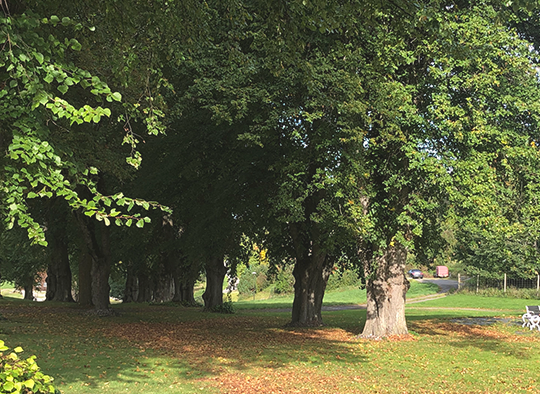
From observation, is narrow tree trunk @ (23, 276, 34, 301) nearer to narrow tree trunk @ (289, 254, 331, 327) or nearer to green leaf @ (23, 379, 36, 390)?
narrow tree trunk @ (289, 254, 331, 327)

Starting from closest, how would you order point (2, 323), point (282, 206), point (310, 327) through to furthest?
point (282, 206) < point (2, 323) < point (310, 327)

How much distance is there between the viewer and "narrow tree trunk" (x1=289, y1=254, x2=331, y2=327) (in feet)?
70.6

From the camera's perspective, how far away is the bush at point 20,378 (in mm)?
4836

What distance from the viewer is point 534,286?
4425 centimetres

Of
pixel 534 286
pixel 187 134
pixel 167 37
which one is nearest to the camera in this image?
pixel 167 37

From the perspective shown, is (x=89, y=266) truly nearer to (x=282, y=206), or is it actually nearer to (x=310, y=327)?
(x=310, y=327)

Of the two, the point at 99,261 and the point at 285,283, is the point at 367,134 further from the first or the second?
the point at 285,283

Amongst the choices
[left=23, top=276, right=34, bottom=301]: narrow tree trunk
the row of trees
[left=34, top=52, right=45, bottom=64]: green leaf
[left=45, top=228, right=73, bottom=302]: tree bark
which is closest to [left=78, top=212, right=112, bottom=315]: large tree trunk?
the row of trees

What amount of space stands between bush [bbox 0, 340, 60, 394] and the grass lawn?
13.6 ft

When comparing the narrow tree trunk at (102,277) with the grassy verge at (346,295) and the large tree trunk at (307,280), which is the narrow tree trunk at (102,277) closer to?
the large tree trunk at (307,280)

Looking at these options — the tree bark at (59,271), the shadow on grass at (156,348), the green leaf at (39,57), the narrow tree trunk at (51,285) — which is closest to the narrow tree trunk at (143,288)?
the narrow tree trunk at (51,285)

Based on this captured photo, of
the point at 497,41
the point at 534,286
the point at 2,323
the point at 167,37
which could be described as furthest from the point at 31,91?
the point at 534,286

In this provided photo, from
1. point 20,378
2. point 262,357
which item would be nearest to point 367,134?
point 262,357

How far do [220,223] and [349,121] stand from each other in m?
7.39
